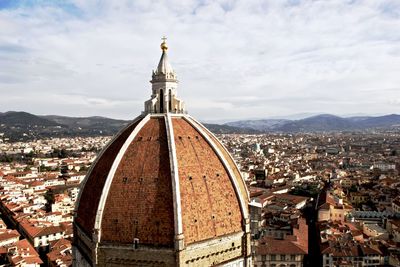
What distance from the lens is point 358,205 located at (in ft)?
238

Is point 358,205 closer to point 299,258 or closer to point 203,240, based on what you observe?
point 299,258

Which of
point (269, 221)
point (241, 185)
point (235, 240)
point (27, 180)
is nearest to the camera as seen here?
point (235, 240)

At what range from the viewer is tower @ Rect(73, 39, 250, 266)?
1781cm

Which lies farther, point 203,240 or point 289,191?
point 289,191

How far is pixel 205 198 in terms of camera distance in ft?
61.1

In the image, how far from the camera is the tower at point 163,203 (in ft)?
58.4

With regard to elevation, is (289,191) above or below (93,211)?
below

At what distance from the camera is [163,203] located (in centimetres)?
1788

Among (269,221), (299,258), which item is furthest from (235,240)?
(269,221)

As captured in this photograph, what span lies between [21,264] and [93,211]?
26.7 meters

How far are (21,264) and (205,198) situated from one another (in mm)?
29928

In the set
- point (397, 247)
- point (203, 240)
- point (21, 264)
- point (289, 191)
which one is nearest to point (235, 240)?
point (203, 240)

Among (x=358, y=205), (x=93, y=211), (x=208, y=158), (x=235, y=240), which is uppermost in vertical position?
(x=208, y=158)

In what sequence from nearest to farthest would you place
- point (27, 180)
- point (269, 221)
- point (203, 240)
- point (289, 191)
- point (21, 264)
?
1. point (203, 240)
2. point (21, 264)
3. point (269, 221)
4. point (289, 191)
5. point (27, 180)
